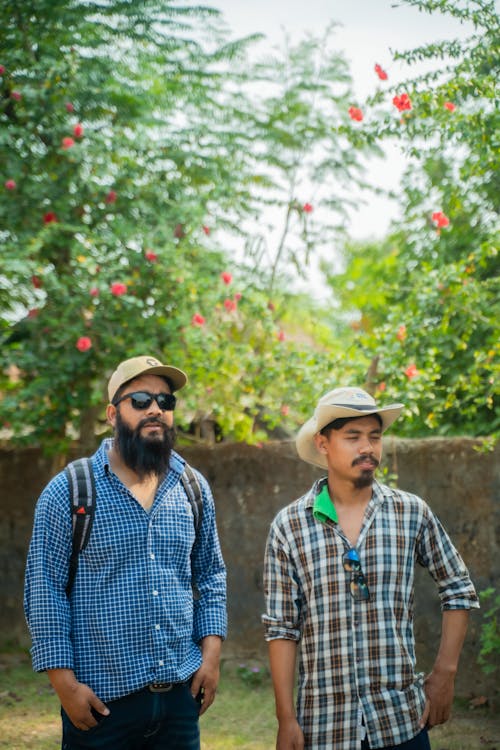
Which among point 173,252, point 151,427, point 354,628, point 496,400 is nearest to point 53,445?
point 173,252

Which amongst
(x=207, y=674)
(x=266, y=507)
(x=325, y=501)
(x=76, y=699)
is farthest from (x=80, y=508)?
(x=266, y=507)

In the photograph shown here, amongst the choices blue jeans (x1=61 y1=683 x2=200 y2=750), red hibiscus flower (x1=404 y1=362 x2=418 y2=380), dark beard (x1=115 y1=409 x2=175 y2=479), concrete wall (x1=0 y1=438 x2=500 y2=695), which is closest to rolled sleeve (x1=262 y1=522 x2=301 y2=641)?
blue jeans (x1=61 y1=683 x2=200 y2=750)

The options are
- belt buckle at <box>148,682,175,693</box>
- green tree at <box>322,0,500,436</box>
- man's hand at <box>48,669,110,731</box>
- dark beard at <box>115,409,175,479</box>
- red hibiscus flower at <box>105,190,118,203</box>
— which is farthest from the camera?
red hibiscus flower at <box>105,190,118,203</box>

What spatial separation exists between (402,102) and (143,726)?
4.08m

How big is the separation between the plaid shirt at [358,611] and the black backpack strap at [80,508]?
649 millimetres

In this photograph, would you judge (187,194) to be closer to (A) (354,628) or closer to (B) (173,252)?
(B) (173,252)

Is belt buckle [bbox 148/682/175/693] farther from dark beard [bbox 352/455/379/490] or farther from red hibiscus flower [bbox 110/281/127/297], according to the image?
red hibiscus flower [bbox 110/281/127/297]

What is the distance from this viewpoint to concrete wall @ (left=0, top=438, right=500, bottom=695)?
5.98 m

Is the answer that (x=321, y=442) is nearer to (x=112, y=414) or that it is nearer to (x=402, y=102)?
(x=112, y=414)

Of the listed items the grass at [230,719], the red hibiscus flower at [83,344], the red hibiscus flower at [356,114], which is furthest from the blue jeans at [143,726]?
the red hibiscus flower at [356,114]

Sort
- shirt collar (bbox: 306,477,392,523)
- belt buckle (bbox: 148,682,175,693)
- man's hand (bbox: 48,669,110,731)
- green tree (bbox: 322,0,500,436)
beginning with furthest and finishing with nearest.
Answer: green tree (bbox: 322,0,500,436)
shirt collar (bbox: 306,477,392,523)
belt buckle (bbox: 148,682,175,693)
man's hand (bbox: 48,669,110,731)

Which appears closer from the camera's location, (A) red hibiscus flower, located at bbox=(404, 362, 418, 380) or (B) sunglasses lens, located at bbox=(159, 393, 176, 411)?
(B) sunglasses lens, located at bbox=(159, 393, 176, 411)

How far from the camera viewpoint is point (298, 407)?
22.7ft

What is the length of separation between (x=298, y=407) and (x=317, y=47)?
344 cm
